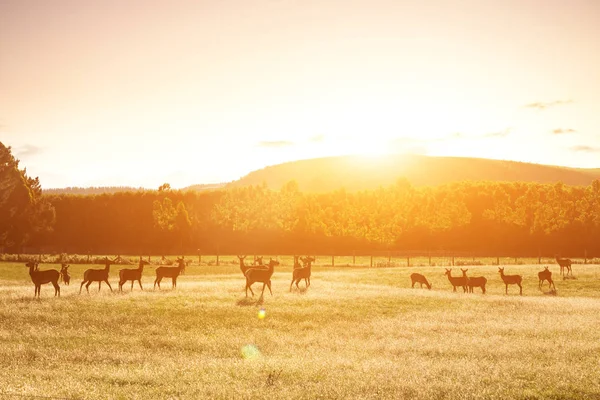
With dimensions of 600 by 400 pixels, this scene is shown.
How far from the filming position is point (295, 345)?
A: 20.6 metres

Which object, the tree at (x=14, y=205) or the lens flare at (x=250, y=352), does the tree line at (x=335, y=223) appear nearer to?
the tree at (x=14, y=205)

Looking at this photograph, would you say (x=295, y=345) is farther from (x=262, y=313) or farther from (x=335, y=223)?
(x=335, y=223)

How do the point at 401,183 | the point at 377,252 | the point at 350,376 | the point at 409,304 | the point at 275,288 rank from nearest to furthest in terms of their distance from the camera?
the point at 350,376, the point at 409,304, the point at 275,288, the point at 377,252, the point at 401,183

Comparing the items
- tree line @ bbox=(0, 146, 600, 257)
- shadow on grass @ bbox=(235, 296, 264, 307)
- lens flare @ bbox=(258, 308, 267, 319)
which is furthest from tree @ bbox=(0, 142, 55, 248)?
lens flare @ bbox=(258, 308, 267, 319)

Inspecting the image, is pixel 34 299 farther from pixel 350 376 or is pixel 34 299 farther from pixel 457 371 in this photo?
pixel 457 371

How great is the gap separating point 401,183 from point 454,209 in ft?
64.7

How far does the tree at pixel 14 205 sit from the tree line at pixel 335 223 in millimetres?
12356

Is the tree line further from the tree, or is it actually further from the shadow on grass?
the shadow on grass

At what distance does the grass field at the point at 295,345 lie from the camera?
543 inches

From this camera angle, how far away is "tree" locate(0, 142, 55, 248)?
282ft

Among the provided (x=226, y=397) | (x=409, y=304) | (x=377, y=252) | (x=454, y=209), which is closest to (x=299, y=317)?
(x=409, y=304)

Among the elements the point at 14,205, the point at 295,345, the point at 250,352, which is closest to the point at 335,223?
the point at 14,205

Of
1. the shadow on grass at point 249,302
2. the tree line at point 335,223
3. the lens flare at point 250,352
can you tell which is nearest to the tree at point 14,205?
the tree line at point 335,223

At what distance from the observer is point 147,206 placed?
112 meters
